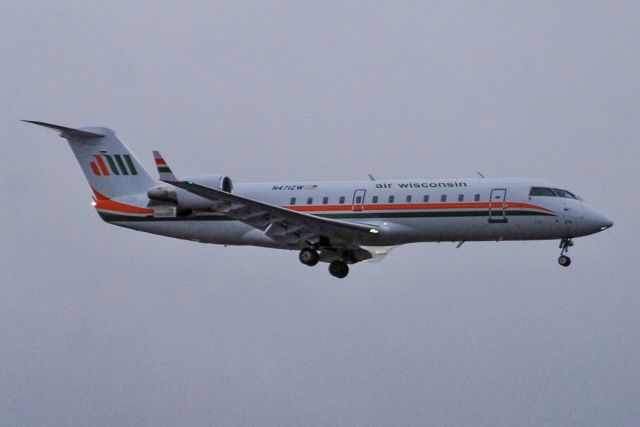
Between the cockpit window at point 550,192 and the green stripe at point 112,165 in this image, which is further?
the green stripe at point 112,165

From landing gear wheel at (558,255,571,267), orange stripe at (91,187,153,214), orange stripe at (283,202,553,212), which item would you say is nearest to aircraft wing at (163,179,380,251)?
orange stripe at (283,202,553,212)

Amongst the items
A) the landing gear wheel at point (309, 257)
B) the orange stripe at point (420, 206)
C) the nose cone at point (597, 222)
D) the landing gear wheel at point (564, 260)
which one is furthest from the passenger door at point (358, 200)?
the nose cone at point (597, 222)

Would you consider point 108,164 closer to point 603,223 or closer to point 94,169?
point 94,169

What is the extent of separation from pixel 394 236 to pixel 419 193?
5.42 ft

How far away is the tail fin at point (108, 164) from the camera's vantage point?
163 ft

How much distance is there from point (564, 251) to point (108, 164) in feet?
55.7

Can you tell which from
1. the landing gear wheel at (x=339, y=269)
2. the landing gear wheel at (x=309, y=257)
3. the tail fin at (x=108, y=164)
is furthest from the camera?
the tail fin at (x=108, y=164)

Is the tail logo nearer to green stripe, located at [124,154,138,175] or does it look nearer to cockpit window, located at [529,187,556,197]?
green stripe, located at [124,154,138,175]

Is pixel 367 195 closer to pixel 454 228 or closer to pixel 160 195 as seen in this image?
pixel 454 228

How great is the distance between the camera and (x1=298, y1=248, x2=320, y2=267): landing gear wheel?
150 ft

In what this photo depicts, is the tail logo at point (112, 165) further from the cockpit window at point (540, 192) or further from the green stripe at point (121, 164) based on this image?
the cockpit window at point (540, 192)

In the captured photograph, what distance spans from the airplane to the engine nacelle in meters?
0.03

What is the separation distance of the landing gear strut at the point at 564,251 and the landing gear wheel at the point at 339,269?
7.93 meters

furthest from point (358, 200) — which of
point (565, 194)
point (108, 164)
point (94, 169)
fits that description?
point (94, 169)
